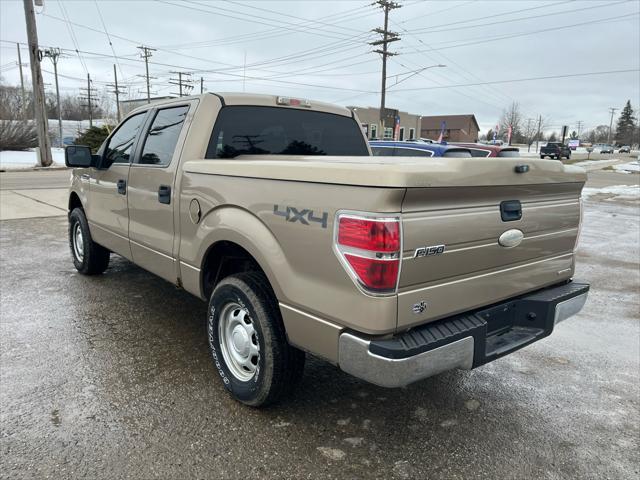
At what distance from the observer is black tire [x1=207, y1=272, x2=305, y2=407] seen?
2.72 m

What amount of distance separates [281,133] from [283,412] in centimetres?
215

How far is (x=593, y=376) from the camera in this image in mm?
3635

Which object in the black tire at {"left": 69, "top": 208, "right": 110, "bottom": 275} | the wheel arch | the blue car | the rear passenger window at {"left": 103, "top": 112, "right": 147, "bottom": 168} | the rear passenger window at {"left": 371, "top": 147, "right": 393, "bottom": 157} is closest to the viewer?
the wheel arch

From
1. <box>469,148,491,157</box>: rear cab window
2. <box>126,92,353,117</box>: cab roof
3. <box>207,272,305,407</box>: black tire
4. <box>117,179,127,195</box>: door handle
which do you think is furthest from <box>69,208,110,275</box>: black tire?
<box>469,148,491,157</box>: rear cab window

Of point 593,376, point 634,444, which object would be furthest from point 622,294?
point 634,444

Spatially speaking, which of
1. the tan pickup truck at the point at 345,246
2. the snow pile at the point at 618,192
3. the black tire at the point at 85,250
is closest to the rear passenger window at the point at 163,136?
the tan pickup truck at the point at 345,246

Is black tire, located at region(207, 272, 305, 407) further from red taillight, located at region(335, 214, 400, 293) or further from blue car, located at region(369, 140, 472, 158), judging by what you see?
blue car, located at region(369, 140, 472, 158)

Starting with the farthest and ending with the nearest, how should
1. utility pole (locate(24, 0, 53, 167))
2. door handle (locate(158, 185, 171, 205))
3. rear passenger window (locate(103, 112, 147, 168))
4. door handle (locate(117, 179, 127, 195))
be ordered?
utility pole (locate(24, 0, 53, 167)) → rear passenger window (locate(103, 112, 147, 168)) → door handle (locate(117, 179, 127, 195)) → door handle (locate(158, 185, 171, 205))

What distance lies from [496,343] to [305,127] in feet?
7.64

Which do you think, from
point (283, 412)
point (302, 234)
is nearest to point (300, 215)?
point (302, 234)

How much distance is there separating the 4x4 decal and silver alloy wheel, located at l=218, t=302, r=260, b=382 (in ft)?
2.28

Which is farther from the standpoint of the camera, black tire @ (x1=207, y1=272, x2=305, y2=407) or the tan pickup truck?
black tire @ (x1=207, y1=272, x2=305, y2=407)

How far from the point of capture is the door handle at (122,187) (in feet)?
14.0

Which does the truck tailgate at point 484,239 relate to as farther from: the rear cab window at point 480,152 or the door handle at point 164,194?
the rear cab window at point 480,152
